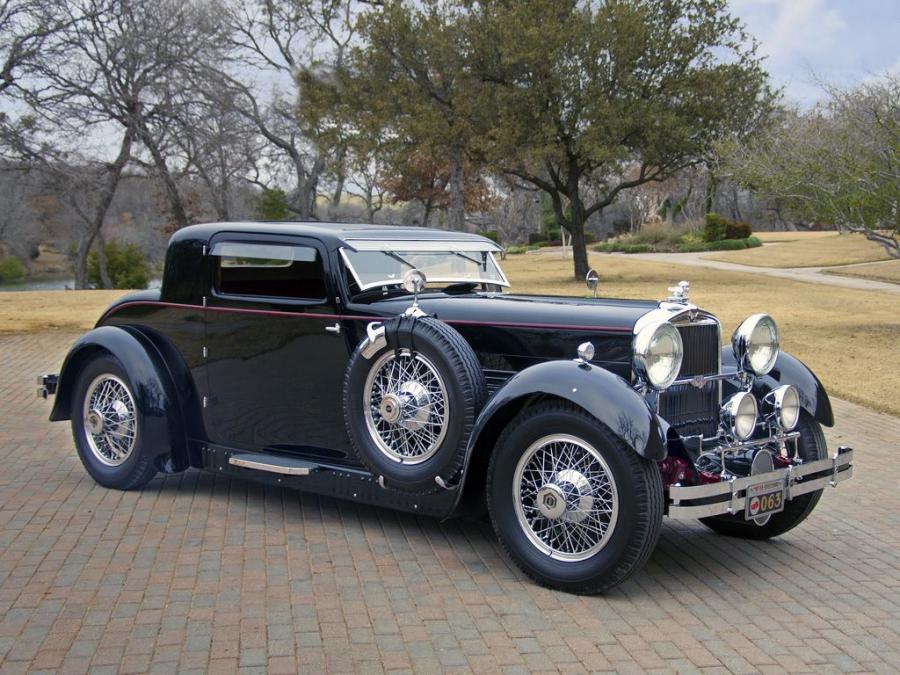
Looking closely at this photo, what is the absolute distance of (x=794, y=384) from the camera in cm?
550

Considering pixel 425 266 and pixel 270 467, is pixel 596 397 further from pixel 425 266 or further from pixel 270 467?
pixel 270 467

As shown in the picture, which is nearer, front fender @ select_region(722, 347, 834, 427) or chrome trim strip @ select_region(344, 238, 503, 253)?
front fender @ select_region(722, 347, 834, 427)

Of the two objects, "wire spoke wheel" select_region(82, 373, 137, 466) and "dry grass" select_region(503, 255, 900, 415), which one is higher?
"wire spoke wheel" select_region(82, 373, 137, 466)

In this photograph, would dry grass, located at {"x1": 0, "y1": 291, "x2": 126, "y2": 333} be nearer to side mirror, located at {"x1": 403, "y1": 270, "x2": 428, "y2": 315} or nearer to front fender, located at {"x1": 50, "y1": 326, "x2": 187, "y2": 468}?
front fender, located at {"x1": 50, "y1": 326, "x2": 187, "y2": 468}

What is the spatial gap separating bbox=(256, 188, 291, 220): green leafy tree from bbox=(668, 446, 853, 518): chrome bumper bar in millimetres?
35734

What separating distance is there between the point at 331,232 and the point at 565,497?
219 centimetres

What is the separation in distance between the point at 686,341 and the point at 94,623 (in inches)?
121

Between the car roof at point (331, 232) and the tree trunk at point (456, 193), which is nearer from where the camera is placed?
the car roof at point (331, 232)

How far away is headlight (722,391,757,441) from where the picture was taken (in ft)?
16.0

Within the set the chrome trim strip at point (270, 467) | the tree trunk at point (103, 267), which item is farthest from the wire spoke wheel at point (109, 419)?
the tree trunk at point (103, 267)

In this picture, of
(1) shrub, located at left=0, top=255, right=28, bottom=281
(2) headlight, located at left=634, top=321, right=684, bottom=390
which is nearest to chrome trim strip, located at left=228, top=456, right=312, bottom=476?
(2) headlight, located at left=634, top=321, right=684, bottom=390

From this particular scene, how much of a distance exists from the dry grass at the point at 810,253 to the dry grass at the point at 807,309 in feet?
14.0

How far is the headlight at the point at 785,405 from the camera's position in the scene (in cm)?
506

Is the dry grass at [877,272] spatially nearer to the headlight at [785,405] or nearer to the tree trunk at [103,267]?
the tree trunk at [103,267]
